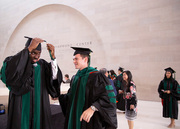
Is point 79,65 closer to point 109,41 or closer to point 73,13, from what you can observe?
point 109,41

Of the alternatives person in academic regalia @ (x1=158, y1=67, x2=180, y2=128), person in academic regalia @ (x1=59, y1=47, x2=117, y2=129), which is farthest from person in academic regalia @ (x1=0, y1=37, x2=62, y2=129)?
person in academic regalia @ (x1=158, y1=67, x2=180, y2=128)

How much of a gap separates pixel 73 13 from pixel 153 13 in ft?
20.0

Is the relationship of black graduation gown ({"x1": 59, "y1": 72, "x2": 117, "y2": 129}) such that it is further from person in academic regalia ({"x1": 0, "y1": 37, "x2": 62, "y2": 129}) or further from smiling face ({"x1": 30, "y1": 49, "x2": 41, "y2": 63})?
smiling face ({"x1": 30, "y1": 49, "x2": 41, "y2": 63})

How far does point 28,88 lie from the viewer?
6.59 feet

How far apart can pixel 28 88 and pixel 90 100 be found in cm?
89

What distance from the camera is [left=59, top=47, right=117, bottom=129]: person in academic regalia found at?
71.7 inches

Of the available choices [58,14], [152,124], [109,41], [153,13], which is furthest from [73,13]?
[152,124]

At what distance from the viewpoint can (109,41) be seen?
32.4 feet

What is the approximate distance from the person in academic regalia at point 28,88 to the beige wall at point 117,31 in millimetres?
7610

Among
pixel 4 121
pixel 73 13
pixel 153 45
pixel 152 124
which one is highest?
pixel 73 13

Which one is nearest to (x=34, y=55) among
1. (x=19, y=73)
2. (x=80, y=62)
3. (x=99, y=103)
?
(x=19, y=73)

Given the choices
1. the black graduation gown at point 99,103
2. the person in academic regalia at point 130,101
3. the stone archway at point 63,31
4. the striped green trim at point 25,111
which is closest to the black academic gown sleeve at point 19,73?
the striped green trim at point 25,111

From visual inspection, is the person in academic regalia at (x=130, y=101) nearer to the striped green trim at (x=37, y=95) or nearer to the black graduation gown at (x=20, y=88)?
the black graduation gown at (x=20, y=88)

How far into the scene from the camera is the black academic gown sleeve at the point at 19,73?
74.2 inches
